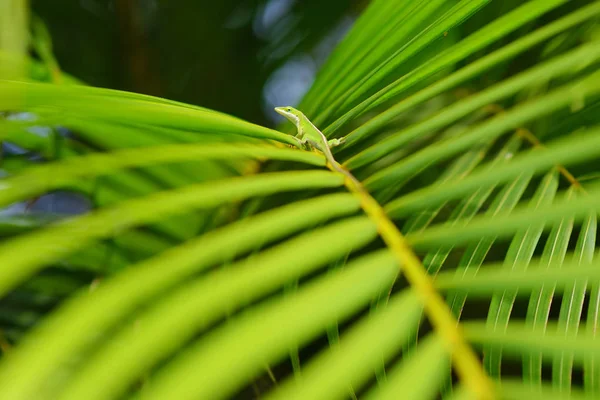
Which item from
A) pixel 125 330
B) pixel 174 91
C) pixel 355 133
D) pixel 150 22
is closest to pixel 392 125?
pixel 355 133

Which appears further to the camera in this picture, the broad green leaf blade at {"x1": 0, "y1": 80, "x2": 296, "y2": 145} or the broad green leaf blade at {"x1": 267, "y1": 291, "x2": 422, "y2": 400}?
the broad green leaf blade at {"x1": 0, "y1": 80, "x2": 296, "y2": 145}

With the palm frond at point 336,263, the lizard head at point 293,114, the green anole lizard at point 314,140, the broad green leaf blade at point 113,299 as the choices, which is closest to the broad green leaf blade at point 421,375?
the palm frond at point 336,263

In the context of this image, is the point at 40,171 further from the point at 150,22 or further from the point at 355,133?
the point at 150,22

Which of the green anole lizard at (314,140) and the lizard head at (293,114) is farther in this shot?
the lizard head at (293,114)

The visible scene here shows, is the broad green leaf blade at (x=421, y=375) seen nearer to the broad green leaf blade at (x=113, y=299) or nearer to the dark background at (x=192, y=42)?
the broad green leaf blade at (x=113, y=299)

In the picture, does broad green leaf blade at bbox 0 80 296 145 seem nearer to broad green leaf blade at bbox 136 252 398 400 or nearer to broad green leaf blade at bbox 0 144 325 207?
broad green leaf blade at bbox 0 144 325 207

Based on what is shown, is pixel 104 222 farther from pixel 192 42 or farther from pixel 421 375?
pixel 192 42

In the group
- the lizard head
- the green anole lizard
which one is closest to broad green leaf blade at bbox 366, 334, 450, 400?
the green anole lizard
